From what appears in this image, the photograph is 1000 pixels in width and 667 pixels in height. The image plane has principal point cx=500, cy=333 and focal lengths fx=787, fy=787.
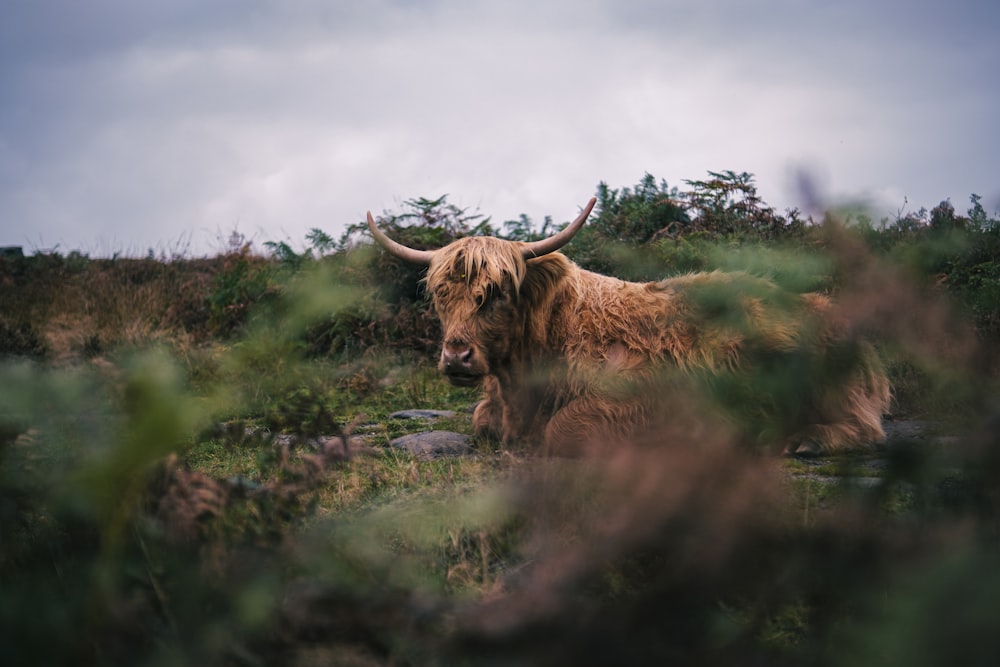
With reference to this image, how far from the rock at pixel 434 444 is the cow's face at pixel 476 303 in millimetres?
434

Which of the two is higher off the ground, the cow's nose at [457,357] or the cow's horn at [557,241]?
the cow's horn at [557,241]

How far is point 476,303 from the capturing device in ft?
15.8

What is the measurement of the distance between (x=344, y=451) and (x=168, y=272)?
42.5 feet

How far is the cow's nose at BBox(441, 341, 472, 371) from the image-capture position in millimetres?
4605

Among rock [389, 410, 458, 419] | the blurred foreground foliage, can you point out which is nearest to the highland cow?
rock [389, 410, 458, 419]

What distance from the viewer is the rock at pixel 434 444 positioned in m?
4.76

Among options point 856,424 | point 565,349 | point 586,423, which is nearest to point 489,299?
point 565,349

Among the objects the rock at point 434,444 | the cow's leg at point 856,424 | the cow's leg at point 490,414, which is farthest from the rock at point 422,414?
the cow's leg at point 856,424

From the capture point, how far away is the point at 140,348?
1198mm

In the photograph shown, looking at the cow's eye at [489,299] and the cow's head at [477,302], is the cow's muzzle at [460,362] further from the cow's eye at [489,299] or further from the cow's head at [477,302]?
the cow's eye at [489,299]

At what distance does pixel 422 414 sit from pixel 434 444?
153 centimetres

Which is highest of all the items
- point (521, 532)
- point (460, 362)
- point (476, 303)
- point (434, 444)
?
point (476, 303)

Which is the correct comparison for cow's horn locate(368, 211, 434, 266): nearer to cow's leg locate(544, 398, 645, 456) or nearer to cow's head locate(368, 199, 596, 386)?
cow's head locate(368, 199, 596, 386)

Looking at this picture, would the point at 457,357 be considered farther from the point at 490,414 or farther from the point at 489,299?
the point at 490,414
